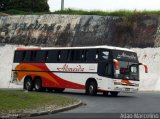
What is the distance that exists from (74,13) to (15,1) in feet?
56.6

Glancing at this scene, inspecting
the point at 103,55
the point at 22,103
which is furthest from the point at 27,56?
the point at 22,103

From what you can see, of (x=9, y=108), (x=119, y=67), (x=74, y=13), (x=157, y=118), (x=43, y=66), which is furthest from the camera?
(x=74, y=13)

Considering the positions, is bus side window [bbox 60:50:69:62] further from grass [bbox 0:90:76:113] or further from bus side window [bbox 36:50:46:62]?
grass [bbox 0:90:76:113]

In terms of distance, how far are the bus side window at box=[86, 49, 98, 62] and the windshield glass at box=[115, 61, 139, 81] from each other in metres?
1.64

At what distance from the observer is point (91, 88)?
31.8 metres

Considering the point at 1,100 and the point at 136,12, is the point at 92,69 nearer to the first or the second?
the point at 1,100

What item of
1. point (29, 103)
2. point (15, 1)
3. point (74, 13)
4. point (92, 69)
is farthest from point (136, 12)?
point (29, 103)

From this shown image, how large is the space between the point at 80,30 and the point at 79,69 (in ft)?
53.1

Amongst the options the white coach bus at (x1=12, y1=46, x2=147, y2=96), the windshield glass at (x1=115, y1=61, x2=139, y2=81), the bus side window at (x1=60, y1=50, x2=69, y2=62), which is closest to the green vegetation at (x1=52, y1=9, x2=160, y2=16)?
the white coach bus at (x1=12, y1=46, x2=147, y2=96)

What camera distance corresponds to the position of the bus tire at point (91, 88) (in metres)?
31.5

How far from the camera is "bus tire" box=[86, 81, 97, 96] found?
31531mm

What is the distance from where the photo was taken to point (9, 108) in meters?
19.5

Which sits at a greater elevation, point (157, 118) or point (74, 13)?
point (74, 13)

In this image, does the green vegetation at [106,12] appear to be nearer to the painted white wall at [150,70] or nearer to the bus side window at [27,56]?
the painted white wall at [150,70]
